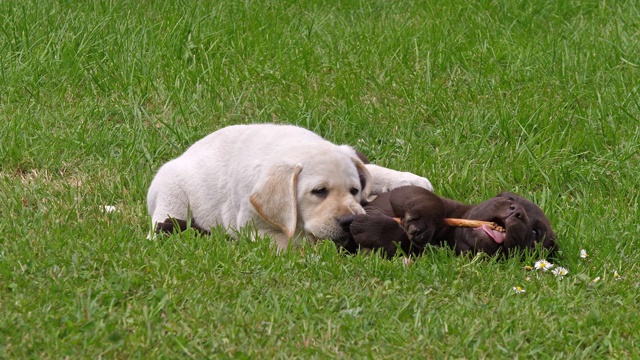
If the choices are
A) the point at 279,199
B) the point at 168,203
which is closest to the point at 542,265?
the point at 279,199

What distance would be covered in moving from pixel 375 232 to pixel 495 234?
2.01 feet

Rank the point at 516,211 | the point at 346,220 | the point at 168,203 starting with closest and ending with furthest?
the point at 516,211 < the point at 346,220 < the point at 168,203

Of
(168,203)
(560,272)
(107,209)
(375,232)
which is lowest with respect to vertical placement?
(107,209)

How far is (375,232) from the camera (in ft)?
17.0

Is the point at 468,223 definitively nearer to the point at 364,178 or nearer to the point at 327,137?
the point at 364,178

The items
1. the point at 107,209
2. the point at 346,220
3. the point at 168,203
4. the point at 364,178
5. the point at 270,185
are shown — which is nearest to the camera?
the point at 346,220

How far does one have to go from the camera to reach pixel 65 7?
28.2 ft

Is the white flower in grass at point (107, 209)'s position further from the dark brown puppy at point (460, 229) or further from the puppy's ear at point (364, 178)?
the dark brown puppy at point (460, 229)

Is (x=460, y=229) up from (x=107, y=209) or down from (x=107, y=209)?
up

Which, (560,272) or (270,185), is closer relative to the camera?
(560,272)

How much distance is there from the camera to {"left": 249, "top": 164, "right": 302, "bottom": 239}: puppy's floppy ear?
5316 mm

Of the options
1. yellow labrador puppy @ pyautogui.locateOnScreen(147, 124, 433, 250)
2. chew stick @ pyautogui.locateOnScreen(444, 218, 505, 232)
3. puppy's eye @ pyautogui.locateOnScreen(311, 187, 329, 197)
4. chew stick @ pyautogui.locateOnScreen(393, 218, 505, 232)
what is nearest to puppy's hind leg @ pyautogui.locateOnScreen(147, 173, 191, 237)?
yellow labrador puppy @ pyautogui.locateOnScreen(147, 124, 433, 250)

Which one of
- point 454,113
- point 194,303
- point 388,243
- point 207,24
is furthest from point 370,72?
point 194,303

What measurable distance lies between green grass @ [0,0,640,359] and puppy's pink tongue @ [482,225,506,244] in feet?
0.47
